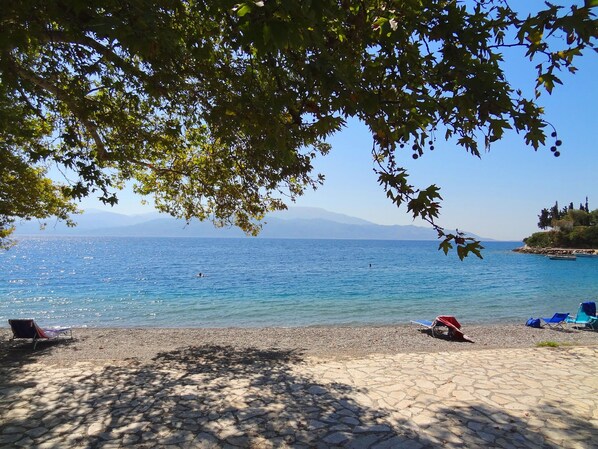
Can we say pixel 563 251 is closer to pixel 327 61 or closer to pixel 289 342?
pixel 289 342

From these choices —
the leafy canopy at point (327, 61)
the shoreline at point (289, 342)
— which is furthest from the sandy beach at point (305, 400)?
the leafy canopy at point (327, 61)

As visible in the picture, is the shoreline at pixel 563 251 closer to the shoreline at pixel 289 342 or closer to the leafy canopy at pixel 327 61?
the shoreline at pixel 289 342

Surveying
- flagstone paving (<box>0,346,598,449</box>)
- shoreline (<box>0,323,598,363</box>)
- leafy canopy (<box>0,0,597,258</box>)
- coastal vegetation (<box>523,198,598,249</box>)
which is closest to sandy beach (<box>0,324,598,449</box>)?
flagstone paving (<box>0,346,598,449</box>)

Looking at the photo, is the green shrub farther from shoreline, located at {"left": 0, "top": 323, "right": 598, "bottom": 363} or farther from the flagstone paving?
the flagstone paving

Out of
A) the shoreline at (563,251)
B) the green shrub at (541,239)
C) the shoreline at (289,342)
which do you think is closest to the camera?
the shoreline at (289,342)

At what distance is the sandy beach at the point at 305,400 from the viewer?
5.13 m

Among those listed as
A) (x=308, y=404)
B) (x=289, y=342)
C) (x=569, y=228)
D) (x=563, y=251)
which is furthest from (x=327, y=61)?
(x=569, y=228)

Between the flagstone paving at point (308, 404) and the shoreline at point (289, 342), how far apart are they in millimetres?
2215

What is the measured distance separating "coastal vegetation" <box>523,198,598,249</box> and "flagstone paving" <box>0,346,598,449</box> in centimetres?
11651

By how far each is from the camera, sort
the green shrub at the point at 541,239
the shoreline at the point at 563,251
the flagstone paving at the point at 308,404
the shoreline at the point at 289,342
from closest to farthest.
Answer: the flagstone paving at the point at 308,404
the shoreline at the point at 289,342
the shoreline at the point at 563,251
the green shrub at the point at 541,239

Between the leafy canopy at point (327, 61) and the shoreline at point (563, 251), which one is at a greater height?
the leafy canopy at point (327, 61)

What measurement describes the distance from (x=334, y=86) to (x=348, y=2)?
142 cm

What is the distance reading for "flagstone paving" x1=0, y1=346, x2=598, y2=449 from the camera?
5.11m

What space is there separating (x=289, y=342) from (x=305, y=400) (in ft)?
26.7
